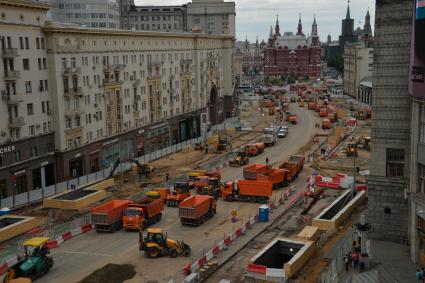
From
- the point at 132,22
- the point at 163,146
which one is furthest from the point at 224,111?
the point at 132,22

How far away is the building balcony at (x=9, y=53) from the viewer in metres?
53.4

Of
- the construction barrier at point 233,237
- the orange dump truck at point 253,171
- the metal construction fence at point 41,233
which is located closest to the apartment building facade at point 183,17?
the orange dump truck at point 253,171

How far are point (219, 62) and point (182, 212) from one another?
7528 cm

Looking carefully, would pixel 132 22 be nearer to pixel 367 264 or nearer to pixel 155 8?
pixel 155 8

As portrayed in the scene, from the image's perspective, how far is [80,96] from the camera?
6506cm

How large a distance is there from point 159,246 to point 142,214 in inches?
293

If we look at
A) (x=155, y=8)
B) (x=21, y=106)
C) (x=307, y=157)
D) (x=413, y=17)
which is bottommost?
(x=307, y=157)

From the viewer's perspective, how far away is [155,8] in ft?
589

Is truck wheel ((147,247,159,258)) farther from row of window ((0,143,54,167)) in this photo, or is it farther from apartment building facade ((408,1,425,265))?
row of window ((0,143,54,167))

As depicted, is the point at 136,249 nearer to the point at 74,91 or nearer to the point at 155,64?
the point at 74,91

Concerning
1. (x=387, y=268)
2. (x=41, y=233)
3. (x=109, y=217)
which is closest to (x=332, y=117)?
(x=109, y=217)

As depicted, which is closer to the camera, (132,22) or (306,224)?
(306,224)

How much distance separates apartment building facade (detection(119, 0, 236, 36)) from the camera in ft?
518

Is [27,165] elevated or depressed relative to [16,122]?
depressed
